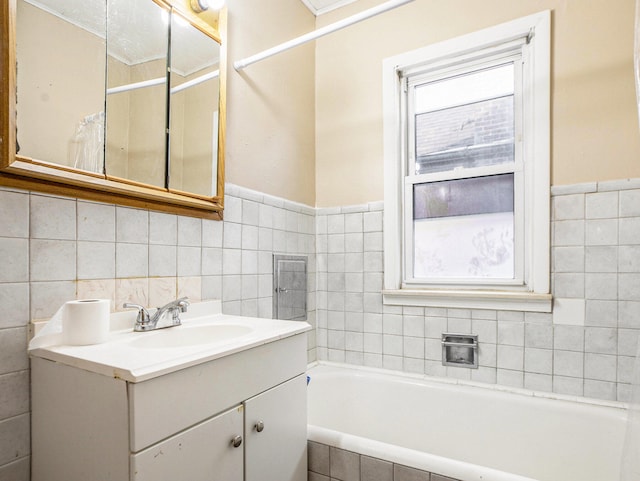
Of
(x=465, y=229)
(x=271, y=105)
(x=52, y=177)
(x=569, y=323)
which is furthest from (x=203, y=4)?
(x=569, y=323)

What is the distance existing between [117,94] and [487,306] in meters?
1.82

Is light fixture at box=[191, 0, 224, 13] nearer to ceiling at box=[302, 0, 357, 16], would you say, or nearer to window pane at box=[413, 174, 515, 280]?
ceiling at box=[302, 0, 357, 16]

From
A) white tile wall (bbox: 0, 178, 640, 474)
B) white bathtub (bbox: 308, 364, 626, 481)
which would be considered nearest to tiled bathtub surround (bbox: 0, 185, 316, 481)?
white tile wall (bbox: 0, 178, 640, 474)

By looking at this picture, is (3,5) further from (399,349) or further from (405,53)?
(399,349)

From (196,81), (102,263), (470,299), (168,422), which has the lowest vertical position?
(168,422)

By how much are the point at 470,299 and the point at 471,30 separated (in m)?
1.40

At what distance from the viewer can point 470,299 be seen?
183cm

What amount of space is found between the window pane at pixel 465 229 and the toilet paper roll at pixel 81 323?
161 cm

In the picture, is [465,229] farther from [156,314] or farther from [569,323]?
[156,314]

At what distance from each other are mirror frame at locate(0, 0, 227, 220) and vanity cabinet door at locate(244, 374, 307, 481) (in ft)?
2.50

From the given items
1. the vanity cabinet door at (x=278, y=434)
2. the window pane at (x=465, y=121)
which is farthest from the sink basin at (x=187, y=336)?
the window pane at (x=465, y=121)

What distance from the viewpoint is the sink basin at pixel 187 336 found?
1127 millimetres

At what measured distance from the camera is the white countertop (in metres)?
0.77

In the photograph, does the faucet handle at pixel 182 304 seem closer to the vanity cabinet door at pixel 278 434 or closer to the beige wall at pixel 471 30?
the vanity cabinet door at pixel 278 434
